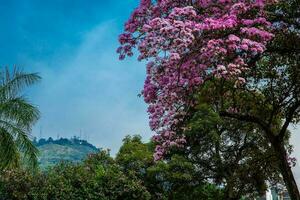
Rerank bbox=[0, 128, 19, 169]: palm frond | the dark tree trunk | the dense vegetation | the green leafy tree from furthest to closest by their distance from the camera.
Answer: the dense vegetation
the green leafy tree
bbox=[0, 128, 19, 169]: palm frond
the dark tree trunk

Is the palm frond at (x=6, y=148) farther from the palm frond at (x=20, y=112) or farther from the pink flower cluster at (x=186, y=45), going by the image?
the pink flower cluster at (x=186, y=45)

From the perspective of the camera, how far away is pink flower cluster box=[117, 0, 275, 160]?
33.9 feet

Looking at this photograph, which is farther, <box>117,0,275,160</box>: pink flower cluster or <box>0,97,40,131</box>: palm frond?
<box>0,97,40,131</box>: palm frond

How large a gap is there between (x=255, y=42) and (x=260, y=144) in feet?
44.6

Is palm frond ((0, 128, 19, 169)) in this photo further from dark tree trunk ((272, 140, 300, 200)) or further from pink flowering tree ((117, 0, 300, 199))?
dark tree trunk ((272, 140, 300, 200))

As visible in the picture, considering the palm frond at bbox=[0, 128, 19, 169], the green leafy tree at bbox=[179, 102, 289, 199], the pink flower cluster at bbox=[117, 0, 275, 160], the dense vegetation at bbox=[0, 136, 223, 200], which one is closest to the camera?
the pink flower cluster at bbox=[117, 0, 275, 160]

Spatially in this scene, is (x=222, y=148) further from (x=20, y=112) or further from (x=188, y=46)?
(x=188, y=46)

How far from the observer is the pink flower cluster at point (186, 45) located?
407 inches

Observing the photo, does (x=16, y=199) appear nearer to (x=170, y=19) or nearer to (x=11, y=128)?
(x=11, y=128)

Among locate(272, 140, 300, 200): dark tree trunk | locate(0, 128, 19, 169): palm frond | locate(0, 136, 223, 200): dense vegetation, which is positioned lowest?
locate(272, 140, 300, 200): dark tree trunk

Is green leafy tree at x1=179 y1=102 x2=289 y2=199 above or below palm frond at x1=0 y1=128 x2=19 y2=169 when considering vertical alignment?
above

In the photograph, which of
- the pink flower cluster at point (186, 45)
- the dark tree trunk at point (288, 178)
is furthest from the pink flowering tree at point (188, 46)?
the dark tree trunk at point (288, 178)

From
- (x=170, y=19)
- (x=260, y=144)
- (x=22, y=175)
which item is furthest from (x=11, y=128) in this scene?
(x=260, y=144)

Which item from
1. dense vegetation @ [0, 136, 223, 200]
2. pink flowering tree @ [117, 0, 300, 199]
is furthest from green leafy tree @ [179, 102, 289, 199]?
pink flowering tree @ [117, 0, 300, 199]
